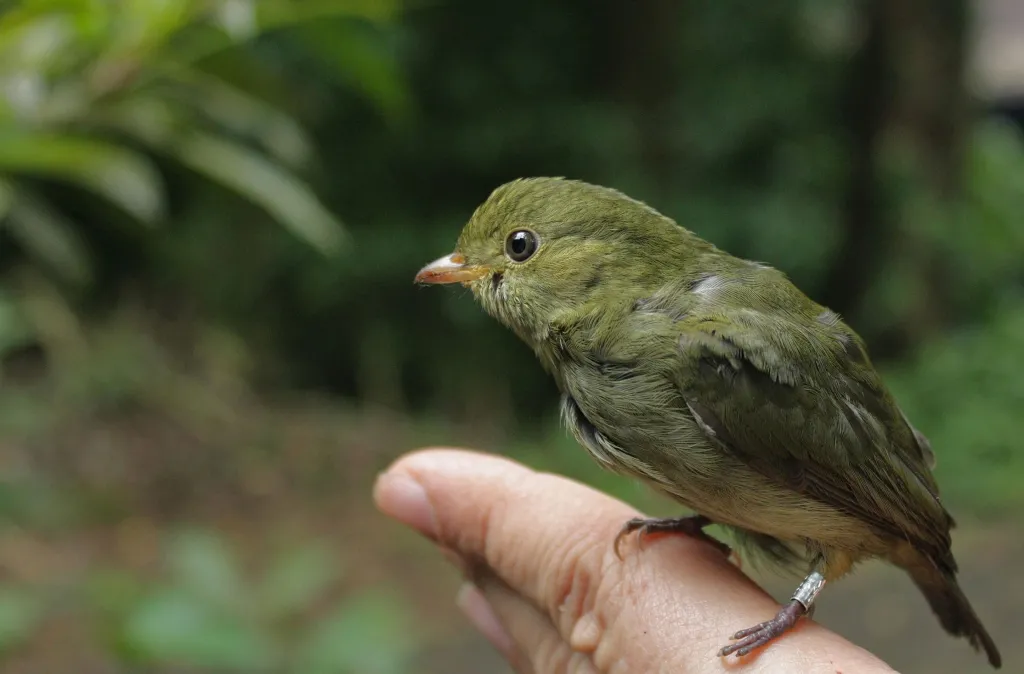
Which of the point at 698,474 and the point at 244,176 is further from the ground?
the point at 244,176

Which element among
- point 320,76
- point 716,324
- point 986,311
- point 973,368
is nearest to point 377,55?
point 716,324

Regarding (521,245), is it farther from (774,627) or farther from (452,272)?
(774,627)

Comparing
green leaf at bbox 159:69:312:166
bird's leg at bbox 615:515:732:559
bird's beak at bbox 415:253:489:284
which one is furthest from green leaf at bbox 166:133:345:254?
bird's leg at bbox 615:515:732:559

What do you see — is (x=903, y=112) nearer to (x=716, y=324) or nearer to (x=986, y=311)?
(x=986, y=311)

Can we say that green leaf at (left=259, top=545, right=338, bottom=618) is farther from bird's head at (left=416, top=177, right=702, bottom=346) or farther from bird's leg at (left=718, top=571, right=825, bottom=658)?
bird's leg at (left=718, top=571, right=825, bottom=658)

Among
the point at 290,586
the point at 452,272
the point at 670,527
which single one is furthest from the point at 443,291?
the point at 670,527

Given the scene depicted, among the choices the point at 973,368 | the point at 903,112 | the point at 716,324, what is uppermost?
the point at 903,112

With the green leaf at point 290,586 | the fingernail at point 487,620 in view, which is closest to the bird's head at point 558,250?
the fingernail at point 487,620

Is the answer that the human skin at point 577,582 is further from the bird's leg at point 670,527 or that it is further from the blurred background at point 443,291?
the blurred background at point 443,291
